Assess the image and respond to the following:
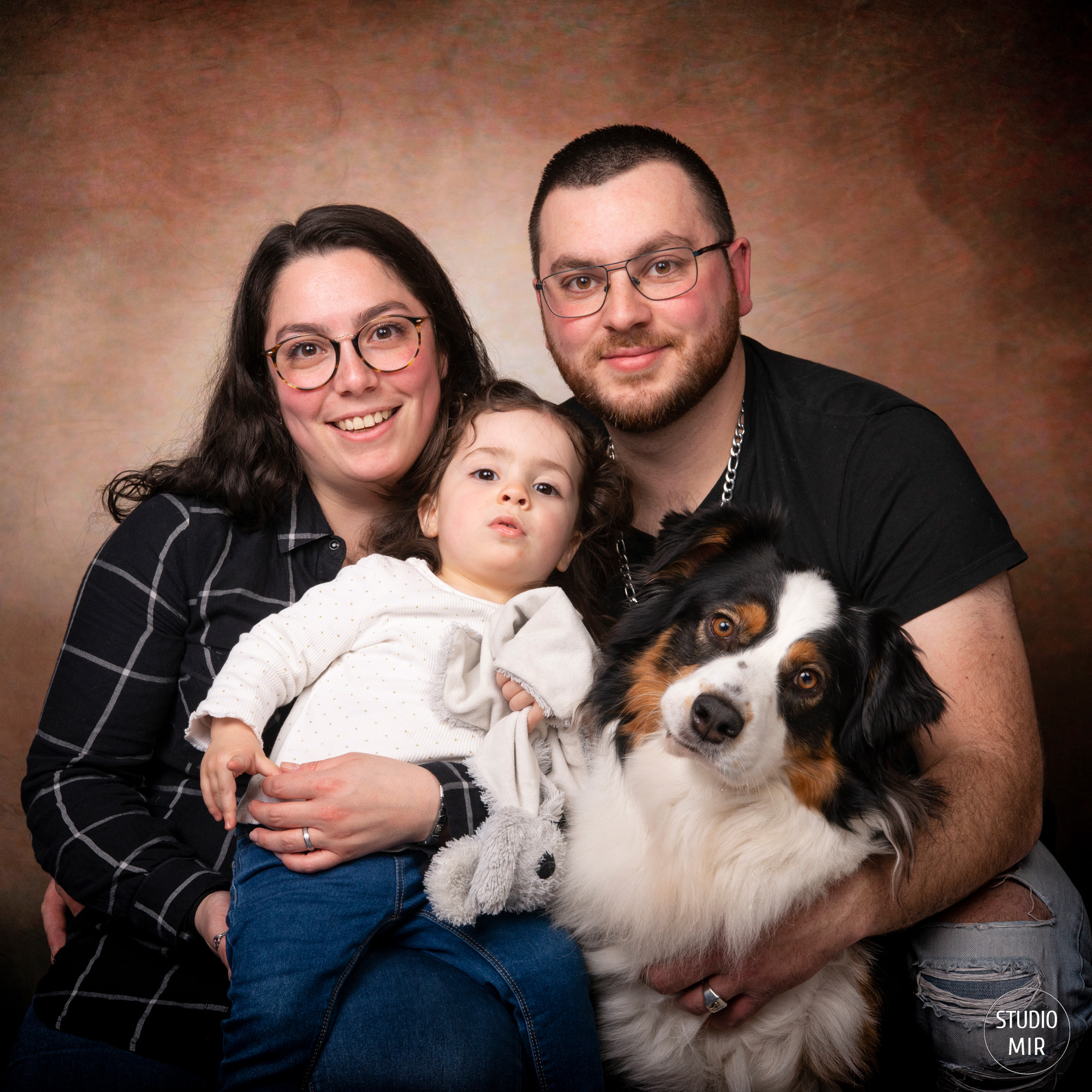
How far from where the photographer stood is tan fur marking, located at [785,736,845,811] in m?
1.61

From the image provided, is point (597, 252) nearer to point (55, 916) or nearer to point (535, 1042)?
point (535, 1042)

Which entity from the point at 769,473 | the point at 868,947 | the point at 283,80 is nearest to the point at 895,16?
the point at 769,473

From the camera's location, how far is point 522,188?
3.30 meters

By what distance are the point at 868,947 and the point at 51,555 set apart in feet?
9.81

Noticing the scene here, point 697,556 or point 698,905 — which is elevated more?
point 697,556

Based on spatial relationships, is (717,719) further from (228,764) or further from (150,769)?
(150,769)

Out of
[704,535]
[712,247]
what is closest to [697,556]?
[704,535]

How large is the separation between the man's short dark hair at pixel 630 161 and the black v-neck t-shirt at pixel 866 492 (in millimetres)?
486

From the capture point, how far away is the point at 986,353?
10.8 feet

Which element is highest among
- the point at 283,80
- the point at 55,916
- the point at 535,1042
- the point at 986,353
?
the point at 283,80

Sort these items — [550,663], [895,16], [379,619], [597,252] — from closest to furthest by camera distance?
[550,663] → [379,619] → [597,252] → [895,16]

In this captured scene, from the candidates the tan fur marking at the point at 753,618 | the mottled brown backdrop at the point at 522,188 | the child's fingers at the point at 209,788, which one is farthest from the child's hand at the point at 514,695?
the mottled brown backdrop at the point at 522,188

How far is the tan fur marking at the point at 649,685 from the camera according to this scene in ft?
5.55

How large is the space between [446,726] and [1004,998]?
129 centimetres
